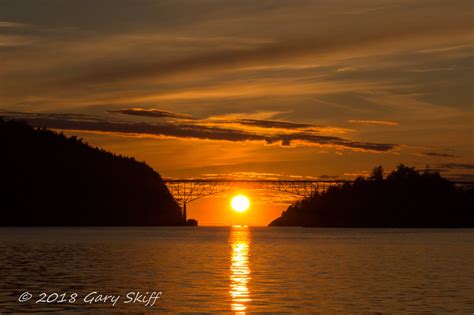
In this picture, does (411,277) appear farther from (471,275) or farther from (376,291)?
(376,291)

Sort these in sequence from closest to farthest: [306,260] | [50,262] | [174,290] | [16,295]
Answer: [16,295] < [174,290] < [50,262] < [306,260]

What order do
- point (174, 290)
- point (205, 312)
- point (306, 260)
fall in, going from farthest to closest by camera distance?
point (306, 260)
point (174, 290)
point (205, 312)

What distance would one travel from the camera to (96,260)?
252ft

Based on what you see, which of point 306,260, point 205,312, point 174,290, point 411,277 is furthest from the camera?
point 306,260

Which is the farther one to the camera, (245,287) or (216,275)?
(216,275)

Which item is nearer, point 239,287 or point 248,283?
point 239,287

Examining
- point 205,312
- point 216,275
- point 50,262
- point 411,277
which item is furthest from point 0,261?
point 205,312

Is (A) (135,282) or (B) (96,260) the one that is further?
(B) (96,260)

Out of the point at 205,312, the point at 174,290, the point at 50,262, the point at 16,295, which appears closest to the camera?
the point at 205,312

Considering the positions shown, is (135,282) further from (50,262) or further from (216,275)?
(50,262)

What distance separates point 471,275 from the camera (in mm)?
Result: 62344

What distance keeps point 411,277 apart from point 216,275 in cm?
1310

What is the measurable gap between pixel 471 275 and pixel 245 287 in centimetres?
1966

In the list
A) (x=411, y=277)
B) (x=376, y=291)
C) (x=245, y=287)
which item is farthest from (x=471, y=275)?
(x=245, y=287)
